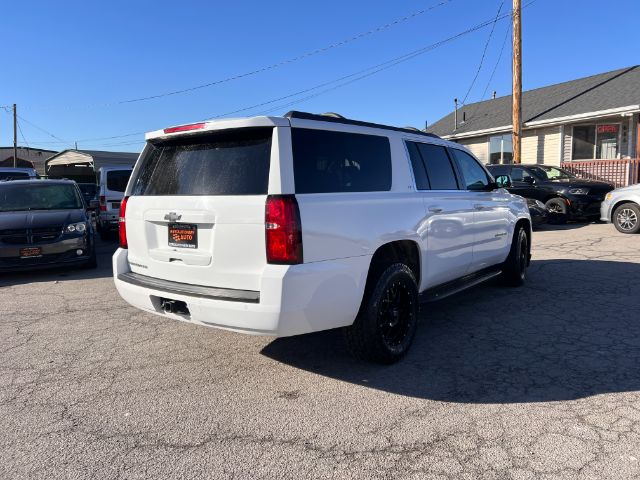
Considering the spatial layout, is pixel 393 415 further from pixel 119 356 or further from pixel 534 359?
pixel 119 356

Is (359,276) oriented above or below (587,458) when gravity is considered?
above

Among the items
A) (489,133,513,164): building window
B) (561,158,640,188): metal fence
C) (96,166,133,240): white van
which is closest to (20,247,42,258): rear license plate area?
(96,166,133,240): white van

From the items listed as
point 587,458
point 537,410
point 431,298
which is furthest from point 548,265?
point 587,458

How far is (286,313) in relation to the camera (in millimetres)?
3186

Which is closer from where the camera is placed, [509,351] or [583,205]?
[509,351]

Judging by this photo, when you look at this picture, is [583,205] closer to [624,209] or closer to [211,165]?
[624,209]

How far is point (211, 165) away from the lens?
3.63 m

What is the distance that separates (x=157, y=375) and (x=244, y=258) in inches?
53.8

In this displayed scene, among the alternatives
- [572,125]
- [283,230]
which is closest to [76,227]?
[283,230]

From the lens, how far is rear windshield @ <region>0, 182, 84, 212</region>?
350 inches

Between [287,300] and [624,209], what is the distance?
1115cm

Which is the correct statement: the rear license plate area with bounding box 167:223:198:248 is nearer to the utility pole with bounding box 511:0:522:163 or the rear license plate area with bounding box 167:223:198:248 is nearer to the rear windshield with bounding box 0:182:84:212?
the rear windshield with bounding box 0:182:84:212

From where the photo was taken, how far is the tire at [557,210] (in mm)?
13547

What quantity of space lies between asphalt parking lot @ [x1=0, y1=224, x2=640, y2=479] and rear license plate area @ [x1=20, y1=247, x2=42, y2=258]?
251 cm
